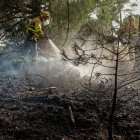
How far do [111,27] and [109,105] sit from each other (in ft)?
9.78

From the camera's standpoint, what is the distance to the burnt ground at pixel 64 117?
278 inches

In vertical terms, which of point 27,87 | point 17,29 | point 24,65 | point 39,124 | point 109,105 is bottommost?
point 39,124

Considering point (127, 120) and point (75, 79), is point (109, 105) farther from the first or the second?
point (75, 79)

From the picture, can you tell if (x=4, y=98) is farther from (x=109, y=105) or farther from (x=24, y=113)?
(x=109, y=105)

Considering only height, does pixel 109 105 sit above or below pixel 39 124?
above

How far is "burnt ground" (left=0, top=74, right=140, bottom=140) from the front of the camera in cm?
706

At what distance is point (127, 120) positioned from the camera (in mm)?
7855

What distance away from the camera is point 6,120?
24.6ft

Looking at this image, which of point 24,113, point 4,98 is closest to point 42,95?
point 4,98

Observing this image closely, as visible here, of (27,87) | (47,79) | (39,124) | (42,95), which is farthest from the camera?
(47,79)

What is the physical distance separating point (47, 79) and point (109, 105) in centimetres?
390

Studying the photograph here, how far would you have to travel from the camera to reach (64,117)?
25.1ft

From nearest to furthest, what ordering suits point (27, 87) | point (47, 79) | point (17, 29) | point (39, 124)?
1. point (39, 124)
2. point (27, 87)
3. point (47, 79)
4. point (17, 29)

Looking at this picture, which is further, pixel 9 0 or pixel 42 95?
pixel 42 95
